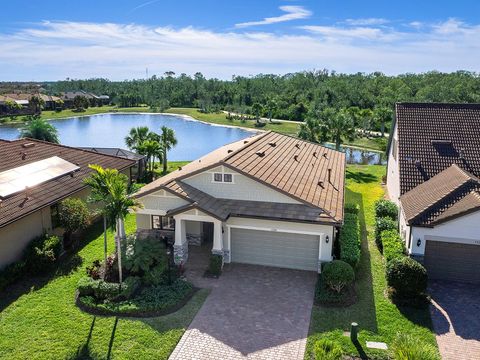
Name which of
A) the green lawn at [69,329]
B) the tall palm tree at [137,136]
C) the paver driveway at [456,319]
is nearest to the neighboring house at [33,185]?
the green lawn at [69,329]

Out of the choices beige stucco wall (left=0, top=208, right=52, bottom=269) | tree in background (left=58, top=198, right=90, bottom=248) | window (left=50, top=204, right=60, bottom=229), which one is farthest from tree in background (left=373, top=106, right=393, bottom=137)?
beige stucco wall (left=0, top=208, right=52, bottom=269)

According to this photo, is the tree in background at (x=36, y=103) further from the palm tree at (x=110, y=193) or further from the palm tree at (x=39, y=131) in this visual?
the palm tree at (x=110, y=193)

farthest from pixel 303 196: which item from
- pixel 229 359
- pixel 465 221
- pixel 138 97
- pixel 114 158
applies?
pixel 138 97

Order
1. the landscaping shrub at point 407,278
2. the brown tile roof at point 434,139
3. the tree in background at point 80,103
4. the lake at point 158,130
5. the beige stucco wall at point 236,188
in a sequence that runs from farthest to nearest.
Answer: the tree in background at point 80,103 → the lake at point 158,130 → the brown tile roof at point 434,139 → the beige stucco wall at point 236,188 → the landscaping shrub at point 407,278

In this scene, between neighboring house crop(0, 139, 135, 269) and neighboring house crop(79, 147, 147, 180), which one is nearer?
neighboring house crop(0, 139, 135, 269)

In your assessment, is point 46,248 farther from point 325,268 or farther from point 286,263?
point 325,268

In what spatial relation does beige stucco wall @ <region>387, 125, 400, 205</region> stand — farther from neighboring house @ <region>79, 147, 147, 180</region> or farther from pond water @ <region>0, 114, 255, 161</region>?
pond water @ <region>0, 114, 255, 161</region>
